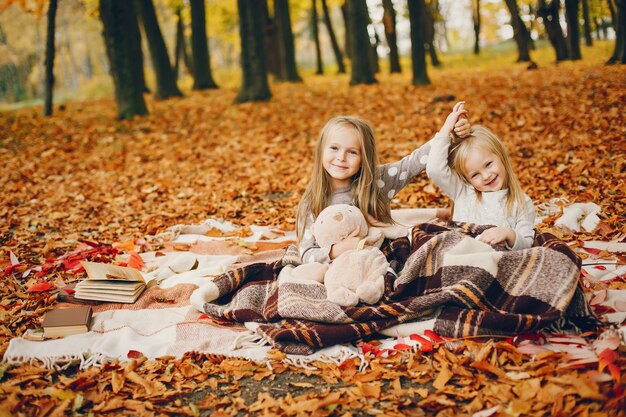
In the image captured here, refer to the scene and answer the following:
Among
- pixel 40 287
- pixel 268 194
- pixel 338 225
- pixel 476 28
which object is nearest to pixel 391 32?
pixel 476 28

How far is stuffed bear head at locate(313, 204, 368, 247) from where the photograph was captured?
329 cm

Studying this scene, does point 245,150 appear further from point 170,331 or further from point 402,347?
point 402,347

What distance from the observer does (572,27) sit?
1470cm

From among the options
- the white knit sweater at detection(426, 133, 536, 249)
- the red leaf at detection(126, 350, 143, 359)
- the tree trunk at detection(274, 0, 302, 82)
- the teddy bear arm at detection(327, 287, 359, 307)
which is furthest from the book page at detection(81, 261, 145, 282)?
the tree trunk at detection(274, 0, 302, 82)

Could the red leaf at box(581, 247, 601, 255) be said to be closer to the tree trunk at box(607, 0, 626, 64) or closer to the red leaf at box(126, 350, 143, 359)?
the red leaf at box(126, 350, 143, 359)

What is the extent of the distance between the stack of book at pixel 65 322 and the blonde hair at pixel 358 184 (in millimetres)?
1576

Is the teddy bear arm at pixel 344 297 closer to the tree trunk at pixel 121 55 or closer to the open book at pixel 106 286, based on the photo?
the open book at pixel 106 286

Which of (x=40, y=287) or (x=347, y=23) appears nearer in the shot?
(x=40, y=287)

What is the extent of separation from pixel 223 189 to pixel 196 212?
980 mm

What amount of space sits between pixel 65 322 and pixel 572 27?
16116 mm

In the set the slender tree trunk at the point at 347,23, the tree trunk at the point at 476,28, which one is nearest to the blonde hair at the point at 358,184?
the slender tree trunk at the point at 347,23

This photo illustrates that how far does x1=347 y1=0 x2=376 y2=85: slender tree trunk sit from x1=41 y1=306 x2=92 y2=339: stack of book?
10733mm

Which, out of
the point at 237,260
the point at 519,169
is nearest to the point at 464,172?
the point at 237,260

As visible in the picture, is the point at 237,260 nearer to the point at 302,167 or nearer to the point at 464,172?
the point at 464,172
